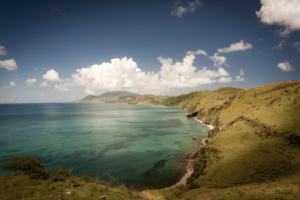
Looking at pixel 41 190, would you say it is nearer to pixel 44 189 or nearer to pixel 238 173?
pixel 44 189

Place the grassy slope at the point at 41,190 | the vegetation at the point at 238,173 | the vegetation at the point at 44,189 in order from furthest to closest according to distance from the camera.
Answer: the vegetation at the point at 238,173
the vegetation at the point at 44,189
the grassy slope at the point at 41,190

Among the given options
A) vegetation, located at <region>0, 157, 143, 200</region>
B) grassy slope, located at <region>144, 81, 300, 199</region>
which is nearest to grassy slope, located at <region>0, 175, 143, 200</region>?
vegetation, located at <region>0, 157, 143, 200</region>

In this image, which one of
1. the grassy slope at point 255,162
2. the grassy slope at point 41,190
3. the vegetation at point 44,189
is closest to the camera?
the grassy slope at point 41,190

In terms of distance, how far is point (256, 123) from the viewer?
54.8m

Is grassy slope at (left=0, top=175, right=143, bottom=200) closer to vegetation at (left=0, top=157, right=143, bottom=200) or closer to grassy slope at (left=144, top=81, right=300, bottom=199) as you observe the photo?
vegetation at (left=0, top=157, right=143, bottom=200)

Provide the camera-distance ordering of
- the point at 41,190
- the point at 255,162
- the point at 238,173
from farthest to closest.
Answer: the point at 255,162 → the point at 238,173 → the point at 41,190

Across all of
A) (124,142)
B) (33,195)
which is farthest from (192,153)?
(33,195)

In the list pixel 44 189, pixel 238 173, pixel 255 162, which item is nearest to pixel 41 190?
pixel 44 189

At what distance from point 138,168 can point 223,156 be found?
26.9m

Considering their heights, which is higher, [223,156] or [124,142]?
[223,156]

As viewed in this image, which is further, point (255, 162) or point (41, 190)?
point (255, 162)

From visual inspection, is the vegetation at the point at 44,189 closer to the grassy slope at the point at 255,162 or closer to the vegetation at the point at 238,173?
the vegetation at the point at 238,173

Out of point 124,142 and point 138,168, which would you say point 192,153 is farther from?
point 124,142

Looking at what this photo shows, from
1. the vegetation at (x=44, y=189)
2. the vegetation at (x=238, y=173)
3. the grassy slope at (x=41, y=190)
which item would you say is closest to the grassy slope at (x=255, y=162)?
the vegetation at (x=238, y=173)
